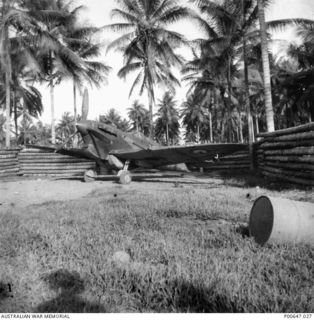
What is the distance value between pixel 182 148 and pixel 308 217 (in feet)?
23.3

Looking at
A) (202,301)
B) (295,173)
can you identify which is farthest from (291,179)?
(202,301)

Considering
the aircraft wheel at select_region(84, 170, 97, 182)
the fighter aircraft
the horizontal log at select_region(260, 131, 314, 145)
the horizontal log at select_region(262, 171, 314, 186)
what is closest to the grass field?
the horizontal log at select_region(262, 171, 314, 186)

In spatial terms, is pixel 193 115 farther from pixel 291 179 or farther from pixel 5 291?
pixel 5 291

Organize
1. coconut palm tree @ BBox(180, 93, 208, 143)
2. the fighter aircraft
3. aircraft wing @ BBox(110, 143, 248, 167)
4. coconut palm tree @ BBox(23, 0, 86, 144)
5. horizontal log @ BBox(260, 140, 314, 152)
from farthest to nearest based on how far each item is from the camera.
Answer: coconut palm tree @ BBox(180, 93, 208, 143) < coconut palm tree @ BBox(23, 0, 86, 144) < the fighter aircraft < aircraft wing @ BBox(110, 143, 248, 167) < horizontal log @ BBox(260, 140, 314, 152)

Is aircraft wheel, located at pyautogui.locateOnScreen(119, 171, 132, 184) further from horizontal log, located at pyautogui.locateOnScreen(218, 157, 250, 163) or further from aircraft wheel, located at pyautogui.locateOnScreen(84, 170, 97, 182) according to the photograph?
horizontal log, located at pyautogui.locateOnScreen(218, 157, 250, 163)

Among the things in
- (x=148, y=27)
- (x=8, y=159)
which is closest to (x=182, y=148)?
(x=8, y=159)

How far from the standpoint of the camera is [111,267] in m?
2.57

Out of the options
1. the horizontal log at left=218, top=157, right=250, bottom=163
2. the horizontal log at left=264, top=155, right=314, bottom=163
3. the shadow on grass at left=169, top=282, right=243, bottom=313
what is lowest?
the shadow on grass at left=169, top=282, right=243, bottom=313

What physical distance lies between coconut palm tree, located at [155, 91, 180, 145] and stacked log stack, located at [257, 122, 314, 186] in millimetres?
52140

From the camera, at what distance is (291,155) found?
312 inches

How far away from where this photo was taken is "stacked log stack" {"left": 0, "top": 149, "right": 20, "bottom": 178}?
15688 millimetres

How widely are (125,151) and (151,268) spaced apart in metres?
8.78

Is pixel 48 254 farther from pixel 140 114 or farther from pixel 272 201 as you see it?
pixel 140 114

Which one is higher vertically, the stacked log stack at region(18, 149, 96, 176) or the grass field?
the stacked log stack at region(18, 149, 96, 176)
